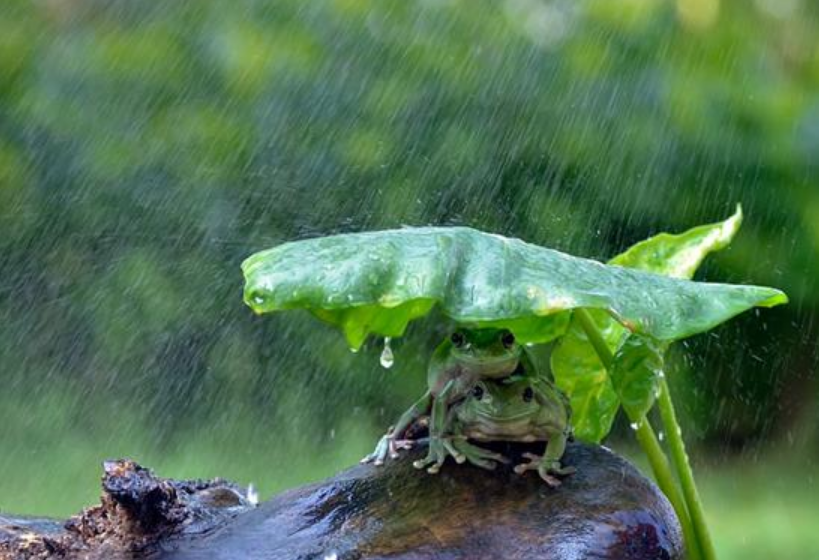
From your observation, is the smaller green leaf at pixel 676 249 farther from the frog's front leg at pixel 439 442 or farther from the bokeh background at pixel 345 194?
the bokeh background at pixel 345 194

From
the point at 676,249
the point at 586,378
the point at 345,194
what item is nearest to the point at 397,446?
the point at 586,378

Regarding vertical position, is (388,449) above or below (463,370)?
below

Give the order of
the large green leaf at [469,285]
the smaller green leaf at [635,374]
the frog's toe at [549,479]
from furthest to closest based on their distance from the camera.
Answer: the smaller green leaf at [635,374] < the frog's toe at [549,479] < the large green leaf at [469,285]

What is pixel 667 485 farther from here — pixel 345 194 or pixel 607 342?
pixel 345 194

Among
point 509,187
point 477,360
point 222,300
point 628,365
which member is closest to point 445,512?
point 477,360

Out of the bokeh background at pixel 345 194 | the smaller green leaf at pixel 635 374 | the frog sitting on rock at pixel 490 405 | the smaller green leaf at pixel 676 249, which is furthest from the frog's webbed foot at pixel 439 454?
the bokeh background at pixel 345 194

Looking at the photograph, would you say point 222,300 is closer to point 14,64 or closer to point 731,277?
point 14,64
